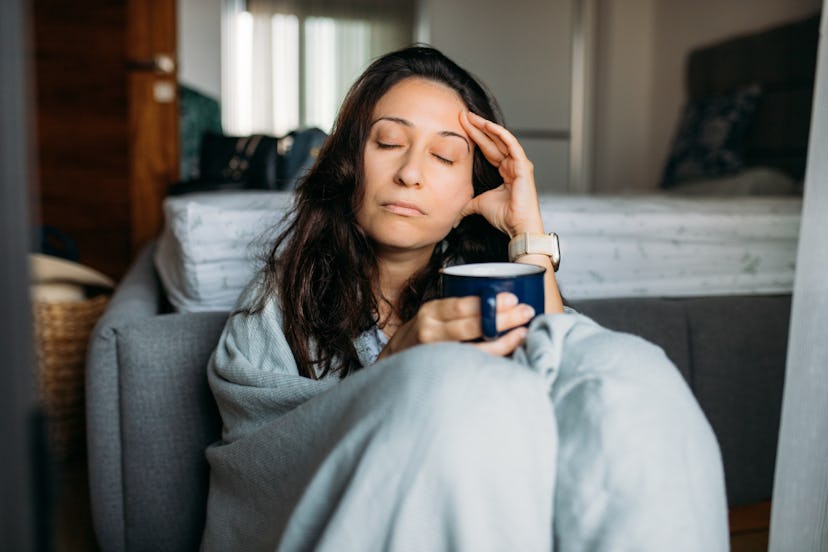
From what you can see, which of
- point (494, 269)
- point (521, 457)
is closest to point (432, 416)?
point (521, 457)

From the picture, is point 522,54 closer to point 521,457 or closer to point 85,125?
point 85,125

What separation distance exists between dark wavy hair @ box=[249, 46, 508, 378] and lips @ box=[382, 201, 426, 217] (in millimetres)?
62

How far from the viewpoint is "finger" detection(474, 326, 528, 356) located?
→ 0.78m

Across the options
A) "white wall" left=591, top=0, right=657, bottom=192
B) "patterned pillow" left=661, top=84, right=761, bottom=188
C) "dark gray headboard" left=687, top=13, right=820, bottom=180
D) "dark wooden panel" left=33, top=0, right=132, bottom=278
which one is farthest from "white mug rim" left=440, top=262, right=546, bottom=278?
"white wall" left=591, top=0, right=657, bottom=192

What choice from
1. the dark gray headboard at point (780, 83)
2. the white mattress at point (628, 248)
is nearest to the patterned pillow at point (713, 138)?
the dark gray headboard at point (780, 83)

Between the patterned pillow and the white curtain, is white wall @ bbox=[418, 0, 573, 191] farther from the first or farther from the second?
the patterned pillow

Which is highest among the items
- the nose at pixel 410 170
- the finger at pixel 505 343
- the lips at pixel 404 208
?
the nose at pixel 410 170

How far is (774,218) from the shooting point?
5.32 ft

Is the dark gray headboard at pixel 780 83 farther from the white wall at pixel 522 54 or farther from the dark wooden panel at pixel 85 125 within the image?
the dark wooden panel at pixel 85 125

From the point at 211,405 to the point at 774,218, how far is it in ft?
4.00

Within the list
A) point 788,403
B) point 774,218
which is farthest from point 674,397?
point 774,218

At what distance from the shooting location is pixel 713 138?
128 inches

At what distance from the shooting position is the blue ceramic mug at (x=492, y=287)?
2.48 ft

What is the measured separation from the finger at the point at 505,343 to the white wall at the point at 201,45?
133 inches
